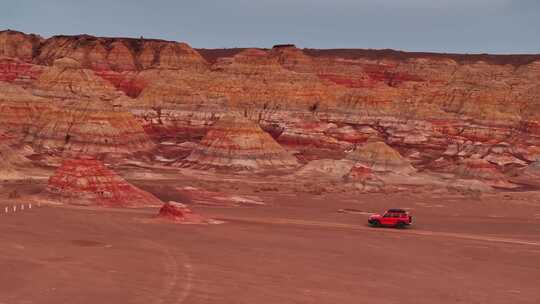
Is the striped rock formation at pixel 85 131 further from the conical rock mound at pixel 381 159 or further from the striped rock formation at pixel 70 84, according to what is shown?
the conical rock mound at pixel 381 159

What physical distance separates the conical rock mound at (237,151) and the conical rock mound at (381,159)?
10.3 m

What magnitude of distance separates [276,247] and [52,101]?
257ft

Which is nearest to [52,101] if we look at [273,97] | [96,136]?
[96,136]

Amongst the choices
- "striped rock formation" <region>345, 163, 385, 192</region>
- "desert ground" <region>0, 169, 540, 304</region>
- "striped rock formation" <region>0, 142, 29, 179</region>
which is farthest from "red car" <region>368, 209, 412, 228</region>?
"striped rock formation" <region>0, 142, 29, 179</region>

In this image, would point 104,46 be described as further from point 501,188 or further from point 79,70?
point 501,188

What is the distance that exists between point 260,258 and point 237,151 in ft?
194

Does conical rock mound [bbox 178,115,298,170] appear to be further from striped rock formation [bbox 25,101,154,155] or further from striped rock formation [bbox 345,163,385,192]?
striped rock formation [bbox 345,163,385,192]

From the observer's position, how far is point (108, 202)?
46.2m

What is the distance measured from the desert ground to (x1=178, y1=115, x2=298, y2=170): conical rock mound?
3709cm

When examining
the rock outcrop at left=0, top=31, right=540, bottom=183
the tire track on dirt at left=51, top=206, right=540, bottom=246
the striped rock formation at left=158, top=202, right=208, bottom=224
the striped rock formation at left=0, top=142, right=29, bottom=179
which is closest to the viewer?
the tire track on dirt at left=51, top=206, right=540, bottom=246

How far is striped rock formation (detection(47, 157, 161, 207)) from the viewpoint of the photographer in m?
46.4

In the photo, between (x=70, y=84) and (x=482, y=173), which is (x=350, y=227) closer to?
(x=482, y=173)

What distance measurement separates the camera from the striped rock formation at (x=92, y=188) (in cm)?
4638

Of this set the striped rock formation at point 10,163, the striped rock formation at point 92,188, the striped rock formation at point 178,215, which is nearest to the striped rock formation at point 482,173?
the striped rock formation at point 92,188
